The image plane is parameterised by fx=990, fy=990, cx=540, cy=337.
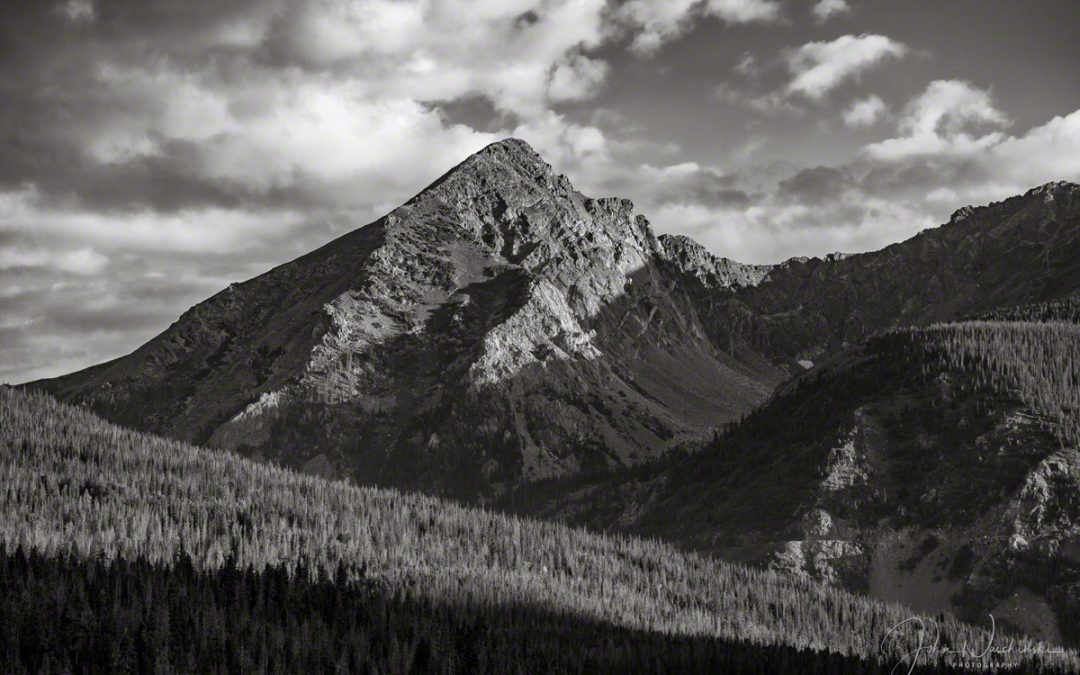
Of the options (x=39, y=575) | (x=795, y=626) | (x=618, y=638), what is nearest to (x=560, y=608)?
(x=618, y=638)

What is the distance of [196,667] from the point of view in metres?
51.4

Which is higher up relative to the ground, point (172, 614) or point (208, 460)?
point (208, 460)

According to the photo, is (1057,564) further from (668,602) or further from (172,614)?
(172,614)

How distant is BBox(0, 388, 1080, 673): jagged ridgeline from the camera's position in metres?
59.1

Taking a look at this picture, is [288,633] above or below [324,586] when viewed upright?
below

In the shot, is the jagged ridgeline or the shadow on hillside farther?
the jagged ridgeline

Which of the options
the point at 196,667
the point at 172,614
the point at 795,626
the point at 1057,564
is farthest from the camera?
the point at 1057,564

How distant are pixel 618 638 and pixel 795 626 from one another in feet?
147

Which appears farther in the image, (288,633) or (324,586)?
(324,586)

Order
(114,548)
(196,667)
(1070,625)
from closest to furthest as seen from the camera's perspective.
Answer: (196,667) < (114,548) < (1070,625)

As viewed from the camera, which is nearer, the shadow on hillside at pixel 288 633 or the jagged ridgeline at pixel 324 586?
the shadow on hillside at pixel 288 633

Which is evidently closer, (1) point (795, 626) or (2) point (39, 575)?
(2) point (39, 575)

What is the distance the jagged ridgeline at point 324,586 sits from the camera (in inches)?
2325

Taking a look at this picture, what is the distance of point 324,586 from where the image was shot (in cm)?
8169
